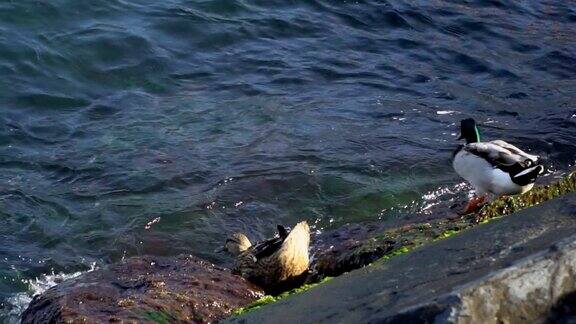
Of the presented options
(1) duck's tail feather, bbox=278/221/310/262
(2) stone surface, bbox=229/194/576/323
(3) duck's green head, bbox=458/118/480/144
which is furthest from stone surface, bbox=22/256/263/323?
(3) duck's green head, bbox=458/118/480/144

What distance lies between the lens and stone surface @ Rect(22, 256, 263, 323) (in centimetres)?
560

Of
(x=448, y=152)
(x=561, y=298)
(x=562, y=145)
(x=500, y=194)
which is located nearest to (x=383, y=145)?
(x=448, y=152)

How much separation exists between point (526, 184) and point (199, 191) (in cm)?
335

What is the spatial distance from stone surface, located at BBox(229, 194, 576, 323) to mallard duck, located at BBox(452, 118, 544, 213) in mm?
2562

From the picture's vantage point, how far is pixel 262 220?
8727 millimetres

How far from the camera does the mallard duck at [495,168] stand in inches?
282

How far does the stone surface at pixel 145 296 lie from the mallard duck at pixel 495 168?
2.12 metres

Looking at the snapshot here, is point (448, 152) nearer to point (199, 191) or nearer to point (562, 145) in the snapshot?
point (562, 145)

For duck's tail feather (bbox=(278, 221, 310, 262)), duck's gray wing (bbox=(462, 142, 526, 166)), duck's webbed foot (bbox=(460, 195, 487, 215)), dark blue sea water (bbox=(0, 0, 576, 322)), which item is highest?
duck's gray wing (bbox=(462, 142, 526, 166))

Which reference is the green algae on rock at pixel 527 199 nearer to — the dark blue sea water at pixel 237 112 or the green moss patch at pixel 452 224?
the green moss patch at pixel 452 224

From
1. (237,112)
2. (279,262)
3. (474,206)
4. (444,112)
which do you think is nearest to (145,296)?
(279,262)

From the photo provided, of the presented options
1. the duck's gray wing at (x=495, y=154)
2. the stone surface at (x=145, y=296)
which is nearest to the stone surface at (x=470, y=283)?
the stone surface at (x=145, y=296)

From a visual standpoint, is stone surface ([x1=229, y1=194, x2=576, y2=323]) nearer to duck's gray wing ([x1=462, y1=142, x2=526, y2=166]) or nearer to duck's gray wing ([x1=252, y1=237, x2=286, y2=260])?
duck's gray wing ([x1=252, y1=237, x2=286, y2=260])

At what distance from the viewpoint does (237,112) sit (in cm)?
1092
